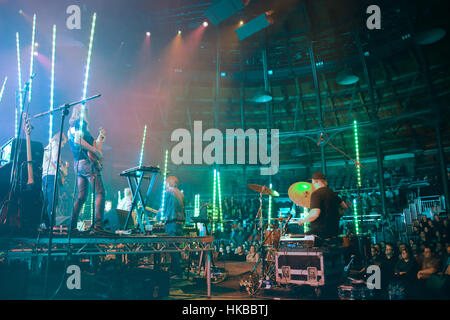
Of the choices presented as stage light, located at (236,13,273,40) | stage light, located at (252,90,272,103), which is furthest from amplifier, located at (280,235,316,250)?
stage light, located at (236,13,273,40)

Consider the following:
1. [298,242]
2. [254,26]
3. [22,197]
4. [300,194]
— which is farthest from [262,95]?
[22,197]

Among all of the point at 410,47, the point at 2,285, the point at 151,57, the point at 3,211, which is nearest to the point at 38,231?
the point at 3,211

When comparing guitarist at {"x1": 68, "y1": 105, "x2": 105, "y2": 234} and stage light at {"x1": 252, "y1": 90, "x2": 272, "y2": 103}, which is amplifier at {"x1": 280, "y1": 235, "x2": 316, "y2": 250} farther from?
stage light at {"x1": 252, "y1": 90, "x2": 272, "y2": 103}

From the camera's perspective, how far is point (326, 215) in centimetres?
468

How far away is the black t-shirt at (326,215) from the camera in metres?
4.63

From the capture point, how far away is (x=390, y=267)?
5855 millimetres

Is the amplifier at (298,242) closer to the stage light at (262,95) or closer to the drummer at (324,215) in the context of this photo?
the drummer at (324,215)

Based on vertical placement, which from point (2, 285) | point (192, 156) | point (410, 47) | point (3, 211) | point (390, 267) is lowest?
point (390, 267)

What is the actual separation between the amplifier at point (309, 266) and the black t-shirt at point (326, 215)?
298 mm

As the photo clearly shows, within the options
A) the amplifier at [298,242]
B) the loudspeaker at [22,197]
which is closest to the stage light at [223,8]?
the loudspeaker at [22,197]

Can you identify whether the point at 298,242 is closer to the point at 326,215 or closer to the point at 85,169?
the point at 326,215

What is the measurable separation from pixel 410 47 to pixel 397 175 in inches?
222

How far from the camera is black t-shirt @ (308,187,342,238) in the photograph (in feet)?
15.2

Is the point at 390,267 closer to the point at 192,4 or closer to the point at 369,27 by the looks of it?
the point at 369,27
